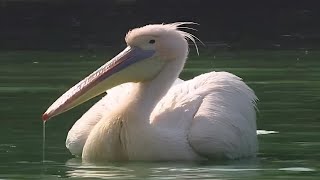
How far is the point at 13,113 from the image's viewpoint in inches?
527

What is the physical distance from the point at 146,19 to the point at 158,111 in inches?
801

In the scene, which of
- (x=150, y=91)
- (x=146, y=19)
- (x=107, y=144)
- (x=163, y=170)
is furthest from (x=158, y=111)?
(x=146, y=19)

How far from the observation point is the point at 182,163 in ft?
33.0

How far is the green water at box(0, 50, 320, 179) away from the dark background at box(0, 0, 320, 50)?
25.0 ft

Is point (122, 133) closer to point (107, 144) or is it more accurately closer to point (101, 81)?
point (107, 144)

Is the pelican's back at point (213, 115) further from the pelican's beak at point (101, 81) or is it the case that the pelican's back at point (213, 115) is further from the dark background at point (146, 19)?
the dark background at point (146, 19)

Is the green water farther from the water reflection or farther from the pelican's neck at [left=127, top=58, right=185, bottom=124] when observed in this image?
the pelican's neck at [left=127, top=58, right=185, bottom=124]

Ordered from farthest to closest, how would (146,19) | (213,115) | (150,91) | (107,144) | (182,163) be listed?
(146,19) → (150,91) → (213,115) → (107,144) → (182,163)

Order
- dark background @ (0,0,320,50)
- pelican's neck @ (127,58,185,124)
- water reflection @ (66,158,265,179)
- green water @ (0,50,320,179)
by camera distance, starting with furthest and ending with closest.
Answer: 1. dark background @ (0,0,320,50)
2. pelican's neck @ (127,58,185,124)
3. green water @ (0,50,320,179)
4. water reflection @ (66,158,265,179)

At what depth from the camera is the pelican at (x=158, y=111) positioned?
33.3 feet

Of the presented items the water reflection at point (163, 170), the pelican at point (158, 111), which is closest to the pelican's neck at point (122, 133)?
the pelican at point (158, 111)

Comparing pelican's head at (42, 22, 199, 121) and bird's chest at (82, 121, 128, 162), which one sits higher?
pelican's head at (42, 22, 199, 121)

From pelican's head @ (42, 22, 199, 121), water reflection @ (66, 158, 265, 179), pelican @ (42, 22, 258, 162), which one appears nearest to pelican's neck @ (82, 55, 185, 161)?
pelican @ (42, 22, 258, 162)

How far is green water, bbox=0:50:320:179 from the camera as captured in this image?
9.74m
